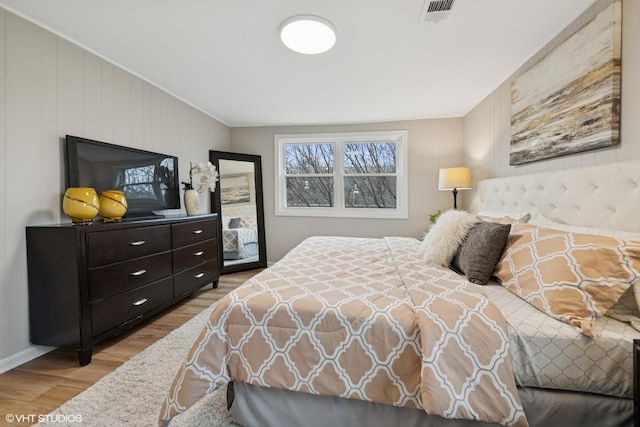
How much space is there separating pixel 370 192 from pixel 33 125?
12.1 feet

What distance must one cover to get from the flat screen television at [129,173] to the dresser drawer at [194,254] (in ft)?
1.69

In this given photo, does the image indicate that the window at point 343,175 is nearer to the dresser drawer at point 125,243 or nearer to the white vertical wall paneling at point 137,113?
the white vertical wall paneling at point 137,113

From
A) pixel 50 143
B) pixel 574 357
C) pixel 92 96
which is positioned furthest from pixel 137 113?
pixel 574 357

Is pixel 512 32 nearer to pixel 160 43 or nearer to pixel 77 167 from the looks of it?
pixel 160 43

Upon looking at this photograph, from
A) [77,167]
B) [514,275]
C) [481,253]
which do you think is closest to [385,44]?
[481,253]

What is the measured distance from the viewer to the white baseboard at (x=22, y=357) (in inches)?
64.8

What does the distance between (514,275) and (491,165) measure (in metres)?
1.97

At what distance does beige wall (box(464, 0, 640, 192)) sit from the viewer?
53.3 inches

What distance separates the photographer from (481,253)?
5.04 feet

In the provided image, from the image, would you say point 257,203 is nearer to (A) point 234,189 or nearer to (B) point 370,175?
(A) point 234,189

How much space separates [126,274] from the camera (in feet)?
6.56

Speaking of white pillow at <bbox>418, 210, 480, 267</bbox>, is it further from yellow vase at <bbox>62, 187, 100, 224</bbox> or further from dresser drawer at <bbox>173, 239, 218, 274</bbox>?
yellow vase at <bbox>62, 187, 100, 224</bbox>

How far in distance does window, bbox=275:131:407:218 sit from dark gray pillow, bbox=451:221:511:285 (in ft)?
7.66

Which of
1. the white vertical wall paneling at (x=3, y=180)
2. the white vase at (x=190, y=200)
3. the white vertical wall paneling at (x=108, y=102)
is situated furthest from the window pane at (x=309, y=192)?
the white vertical wall paneling at (x=3, y=180)
